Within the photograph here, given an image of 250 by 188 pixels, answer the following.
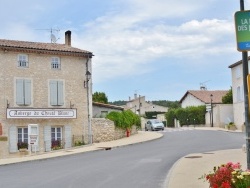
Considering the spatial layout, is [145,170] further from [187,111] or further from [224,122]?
[187,111]

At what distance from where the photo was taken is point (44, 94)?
99.9 ft

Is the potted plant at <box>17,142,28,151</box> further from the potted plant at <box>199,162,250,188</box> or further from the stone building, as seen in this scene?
the potted plant at <box>199,162,250,188</box>

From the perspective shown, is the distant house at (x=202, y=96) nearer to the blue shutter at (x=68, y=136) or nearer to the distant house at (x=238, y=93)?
the distant house at (x=238, y=93)

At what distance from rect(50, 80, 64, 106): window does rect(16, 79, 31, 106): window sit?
1777 mm

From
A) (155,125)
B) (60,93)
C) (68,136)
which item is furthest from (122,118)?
(155,125)

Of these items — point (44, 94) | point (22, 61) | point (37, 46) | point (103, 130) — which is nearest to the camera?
Result: point (22, 61)

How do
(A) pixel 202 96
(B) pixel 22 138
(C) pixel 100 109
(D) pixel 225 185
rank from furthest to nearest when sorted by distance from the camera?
(A) pixel 202 96
(C) pixel 100 109
(B) pixel 22 138
(D) pixel 225 185

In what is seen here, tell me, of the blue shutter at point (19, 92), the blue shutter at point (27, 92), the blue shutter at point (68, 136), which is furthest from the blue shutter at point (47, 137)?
the blue shutter at point (19, 92)

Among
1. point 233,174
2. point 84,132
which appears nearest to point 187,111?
point 84,132

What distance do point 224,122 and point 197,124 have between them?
7797 millimetres

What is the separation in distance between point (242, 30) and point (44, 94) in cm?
2499

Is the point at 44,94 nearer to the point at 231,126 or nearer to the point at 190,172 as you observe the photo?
the point at 190,172

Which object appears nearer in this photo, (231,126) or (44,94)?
(44,94)

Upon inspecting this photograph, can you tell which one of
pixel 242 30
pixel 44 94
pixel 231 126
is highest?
pixel 44 94
